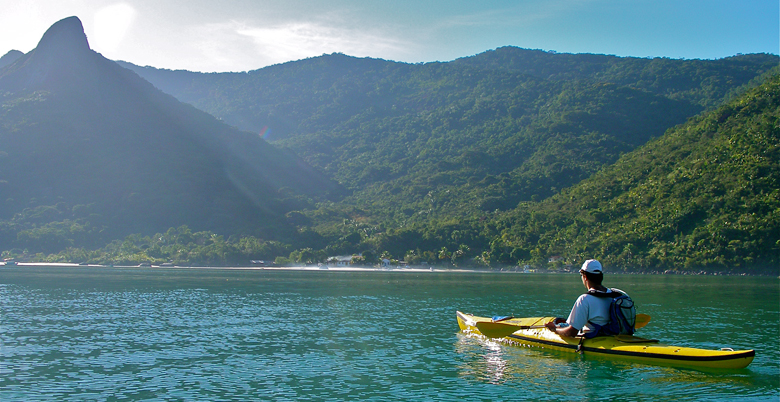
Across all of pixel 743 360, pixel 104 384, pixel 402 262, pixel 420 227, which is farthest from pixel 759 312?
pixel 420 227

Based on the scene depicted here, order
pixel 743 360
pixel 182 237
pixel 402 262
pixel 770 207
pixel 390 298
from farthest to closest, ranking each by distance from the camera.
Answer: pixel 182 237 < pixel 402 262 < pixel 770 207 < pixel 390 298 < pixel 743 360

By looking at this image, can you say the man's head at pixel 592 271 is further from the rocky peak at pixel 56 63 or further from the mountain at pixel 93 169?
the rocky peak at pixel 56 63

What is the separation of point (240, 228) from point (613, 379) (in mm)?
148656

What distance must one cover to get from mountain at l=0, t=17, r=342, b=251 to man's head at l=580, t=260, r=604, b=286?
5534 inches

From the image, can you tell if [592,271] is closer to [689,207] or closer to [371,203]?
[689,207]

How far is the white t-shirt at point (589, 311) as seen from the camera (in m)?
17.8

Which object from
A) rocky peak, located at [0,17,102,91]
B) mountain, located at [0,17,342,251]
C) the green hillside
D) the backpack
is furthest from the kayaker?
rocky peak, located at [0,17,102,91]

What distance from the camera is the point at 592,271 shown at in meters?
16.6

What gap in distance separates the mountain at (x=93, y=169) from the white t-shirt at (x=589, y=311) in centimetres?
13902

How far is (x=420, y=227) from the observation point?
483ft

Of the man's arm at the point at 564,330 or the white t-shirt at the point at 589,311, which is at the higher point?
the white t-shirt at the point at 589,311

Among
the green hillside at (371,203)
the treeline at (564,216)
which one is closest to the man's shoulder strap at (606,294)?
the green hillside at (371,203)

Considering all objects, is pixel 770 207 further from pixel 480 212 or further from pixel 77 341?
pixel 77 341

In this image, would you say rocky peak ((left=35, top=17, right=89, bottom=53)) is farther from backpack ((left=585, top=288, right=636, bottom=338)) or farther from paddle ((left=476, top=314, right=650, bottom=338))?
backpack ((left=585, top=288, right=636, bottom=338))
